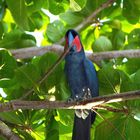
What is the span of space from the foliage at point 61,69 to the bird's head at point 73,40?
0.43 feet

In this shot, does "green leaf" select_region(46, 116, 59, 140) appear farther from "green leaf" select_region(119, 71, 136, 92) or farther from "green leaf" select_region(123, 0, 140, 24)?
"green leaf" select_region(123, 0, 140, 24)

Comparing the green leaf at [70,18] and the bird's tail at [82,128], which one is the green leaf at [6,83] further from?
the green leaf at [70,18]

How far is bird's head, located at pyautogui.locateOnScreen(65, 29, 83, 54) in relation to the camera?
2.14 meters

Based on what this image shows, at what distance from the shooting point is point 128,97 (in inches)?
64.7

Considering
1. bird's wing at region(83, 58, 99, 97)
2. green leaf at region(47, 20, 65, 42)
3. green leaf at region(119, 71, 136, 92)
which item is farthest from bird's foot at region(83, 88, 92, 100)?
green leaf at region(47, 20, 65, 42)

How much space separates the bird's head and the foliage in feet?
0.43

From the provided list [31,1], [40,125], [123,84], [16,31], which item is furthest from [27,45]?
[123,84]

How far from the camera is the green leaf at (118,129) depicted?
2291 millimetres

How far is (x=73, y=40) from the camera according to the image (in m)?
2.19

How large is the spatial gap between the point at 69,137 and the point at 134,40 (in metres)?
0.84

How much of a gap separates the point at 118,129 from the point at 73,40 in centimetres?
57

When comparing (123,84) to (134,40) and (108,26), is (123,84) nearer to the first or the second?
(134,40)

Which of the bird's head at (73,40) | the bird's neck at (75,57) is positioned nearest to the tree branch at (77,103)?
the bird's head at (73,40)

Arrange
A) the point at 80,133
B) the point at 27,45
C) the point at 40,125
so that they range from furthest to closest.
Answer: the point at 27,45
the point at 40,125
the point at 80,133
